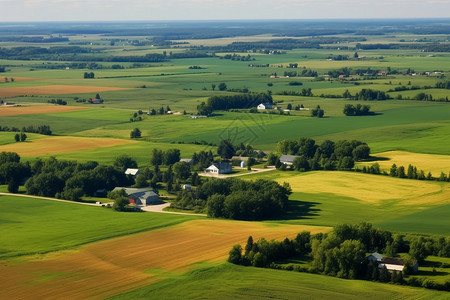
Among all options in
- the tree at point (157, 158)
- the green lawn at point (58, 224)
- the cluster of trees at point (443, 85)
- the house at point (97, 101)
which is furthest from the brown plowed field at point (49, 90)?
the green lawn at point (58, 224)

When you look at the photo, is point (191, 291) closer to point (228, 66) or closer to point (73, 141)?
point (73, 141)

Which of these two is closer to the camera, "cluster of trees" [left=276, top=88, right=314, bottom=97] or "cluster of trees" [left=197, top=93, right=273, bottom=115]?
"cluster of trees" [left=197, top=93, right=273, bottom=115]

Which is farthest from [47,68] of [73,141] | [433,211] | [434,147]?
[433,211]

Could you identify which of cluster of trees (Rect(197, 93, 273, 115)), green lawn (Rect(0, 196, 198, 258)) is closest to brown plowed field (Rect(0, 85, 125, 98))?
cluster of trees (Rect(197, 93, 273, 115))

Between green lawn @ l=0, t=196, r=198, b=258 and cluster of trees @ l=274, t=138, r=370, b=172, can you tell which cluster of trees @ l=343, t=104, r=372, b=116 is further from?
green lawn @ l=0, t=196, r=198, b=258

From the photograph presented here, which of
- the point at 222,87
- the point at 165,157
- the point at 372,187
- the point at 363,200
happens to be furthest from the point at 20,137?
the point at 222,87
